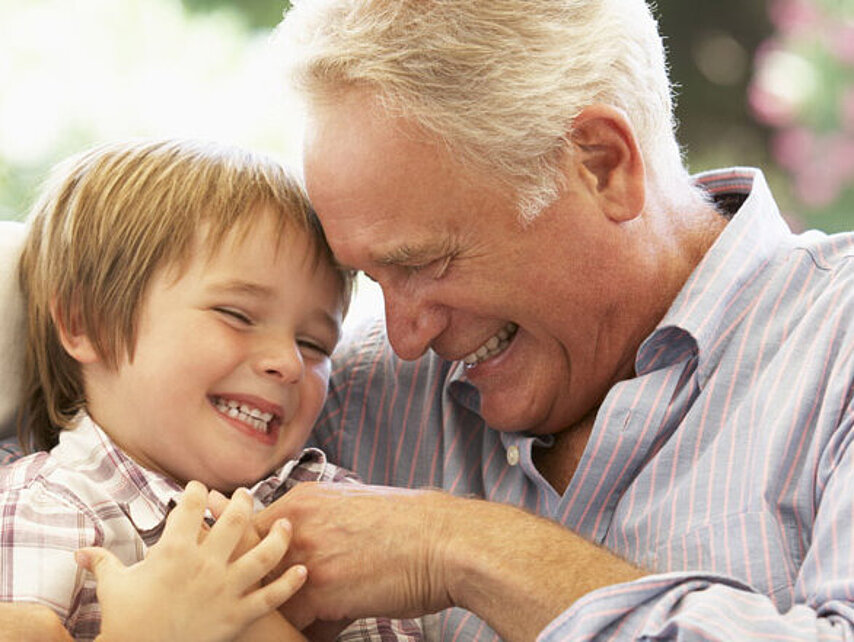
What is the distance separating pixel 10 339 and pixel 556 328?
79 cm

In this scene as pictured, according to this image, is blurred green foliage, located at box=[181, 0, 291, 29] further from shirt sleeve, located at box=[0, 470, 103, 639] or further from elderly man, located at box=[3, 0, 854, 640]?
shirt sleeve, located at box=[0, 470, 103, 639]

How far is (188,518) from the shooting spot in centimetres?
137

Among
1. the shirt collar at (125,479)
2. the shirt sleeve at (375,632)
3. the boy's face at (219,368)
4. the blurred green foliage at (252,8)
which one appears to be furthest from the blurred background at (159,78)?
the shirt sleeve at (375,632)

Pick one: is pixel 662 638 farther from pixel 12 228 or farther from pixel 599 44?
pixel 12 228

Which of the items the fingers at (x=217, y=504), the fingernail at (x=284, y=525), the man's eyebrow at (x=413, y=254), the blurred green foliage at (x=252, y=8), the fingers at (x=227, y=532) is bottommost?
the fingers at (x=217, y=504)

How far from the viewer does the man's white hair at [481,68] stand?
1630 millimetres

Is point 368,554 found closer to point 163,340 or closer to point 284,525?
point 284,525

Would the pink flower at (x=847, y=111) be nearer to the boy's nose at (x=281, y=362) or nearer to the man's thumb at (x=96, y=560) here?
the boy's nose at (x=281, y=362)

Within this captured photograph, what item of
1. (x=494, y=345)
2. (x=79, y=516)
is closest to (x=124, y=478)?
(x=79, y=516)

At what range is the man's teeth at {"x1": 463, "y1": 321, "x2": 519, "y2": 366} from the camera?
1767 mm

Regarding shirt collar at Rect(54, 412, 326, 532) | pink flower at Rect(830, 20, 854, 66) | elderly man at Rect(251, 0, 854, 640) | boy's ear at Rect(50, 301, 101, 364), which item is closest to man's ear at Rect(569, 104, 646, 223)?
elderly man at Rect(251, 0, 854, 640)

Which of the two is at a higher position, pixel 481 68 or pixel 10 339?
pixel 481 68

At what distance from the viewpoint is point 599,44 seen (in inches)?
67.8

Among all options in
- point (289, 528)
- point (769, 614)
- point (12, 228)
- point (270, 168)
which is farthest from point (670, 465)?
point (12, 228)
